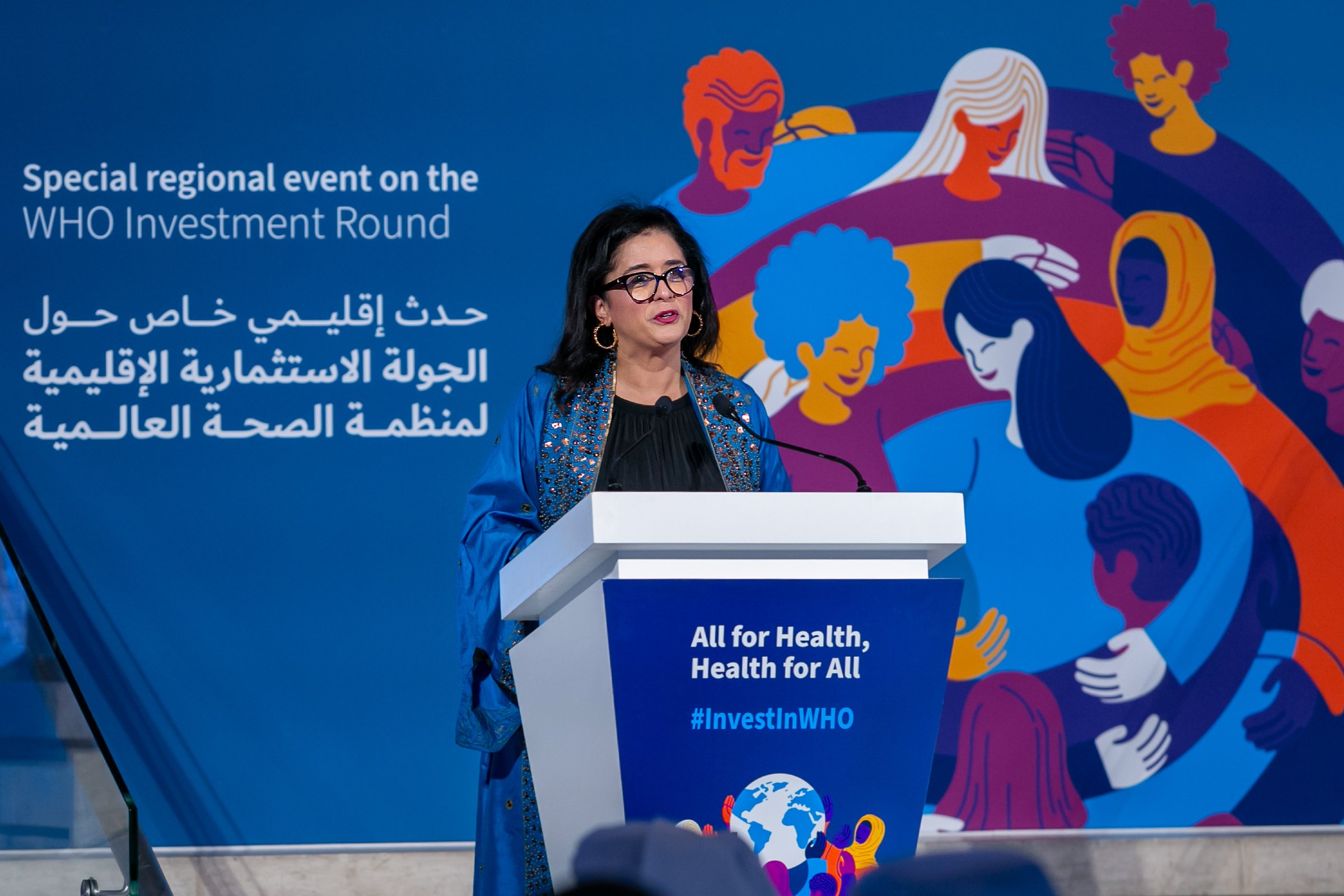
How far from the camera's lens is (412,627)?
362 cm

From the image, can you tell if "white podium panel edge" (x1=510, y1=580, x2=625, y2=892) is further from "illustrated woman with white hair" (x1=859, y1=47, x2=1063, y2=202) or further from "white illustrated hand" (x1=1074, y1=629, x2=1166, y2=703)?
"illustrated woman with white hair" (x1=859, y1=47, x2=1063, y2=202)

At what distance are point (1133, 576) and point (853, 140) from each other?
1380 mm

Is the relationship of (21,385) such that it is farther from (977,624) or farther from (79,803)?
(977,624)

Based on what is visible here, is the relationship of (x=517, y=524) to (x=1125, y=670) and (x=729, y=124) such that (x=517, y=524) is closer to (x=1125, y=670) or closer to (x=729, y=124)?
(x=729, y=124)

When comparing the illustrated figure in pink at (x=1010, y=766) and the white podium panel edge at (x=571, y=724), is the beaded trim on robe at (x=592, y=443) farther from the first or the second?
the illustrated figure in pink at (x=1010, y=766)

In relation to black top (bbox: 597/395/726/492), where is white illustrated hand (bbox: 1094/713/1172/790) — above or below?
below

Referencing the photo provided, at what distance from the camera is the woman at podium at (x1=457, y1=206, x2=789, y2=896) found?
2.07m

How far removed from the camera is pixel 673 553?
147 cm

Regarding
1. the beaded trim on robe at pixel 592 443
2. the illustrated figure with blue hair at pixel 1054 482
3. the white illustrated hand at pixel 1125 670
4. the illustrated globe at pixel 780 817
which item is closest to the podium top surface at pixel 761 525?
the illustrated globe at pixel 780 817

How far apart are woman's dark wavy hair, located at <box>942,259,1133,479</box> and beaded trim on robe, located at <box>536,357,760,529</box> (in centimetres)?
160

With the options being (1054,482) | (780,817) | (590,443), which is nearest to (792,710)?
(780,817)

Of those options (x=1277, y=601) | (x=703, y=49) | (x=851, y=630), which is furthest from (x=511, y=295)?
(x=851, y=630)

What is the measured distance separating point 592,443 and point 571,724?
0.75m

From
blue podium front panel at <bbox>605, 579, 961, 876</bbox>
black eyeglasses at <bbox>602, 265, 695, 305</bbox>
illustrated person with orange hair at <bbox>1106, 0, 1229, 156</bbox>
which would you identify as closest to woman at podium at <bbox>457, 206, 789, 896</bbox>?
black eyeglasses at <bbox>602, 265, 695, 305</bbox>
